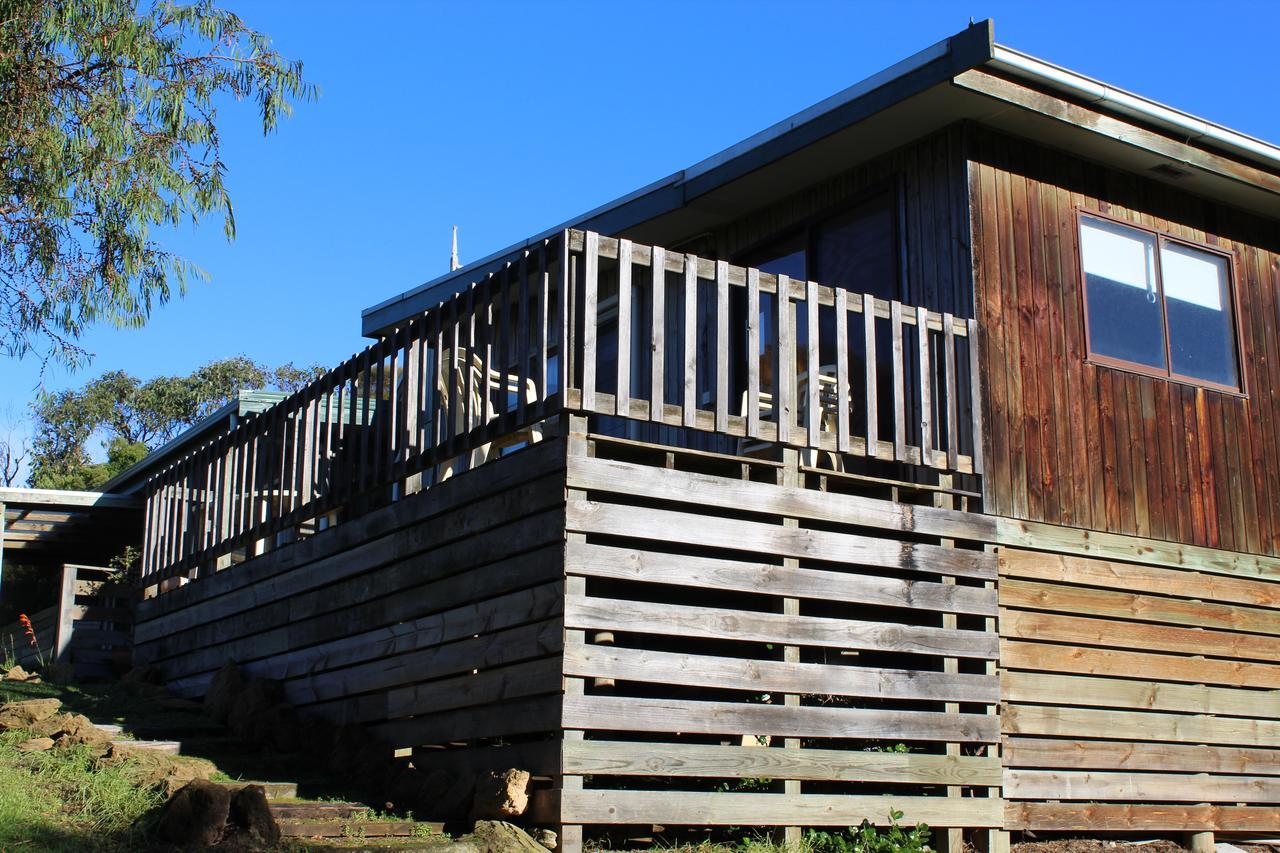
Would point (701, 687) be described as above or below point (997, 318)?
below

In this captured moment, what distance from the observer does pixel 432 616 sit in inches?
324

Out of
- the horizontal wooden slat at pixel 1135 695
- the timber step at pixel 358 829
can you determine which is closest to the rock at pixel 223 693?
the timber step at pixel 358 829

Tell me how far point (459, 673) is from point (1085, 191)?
5.90 metres

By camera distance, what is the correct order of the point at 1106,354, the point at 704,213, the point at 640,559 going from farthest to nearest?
the point at 704,213
the point at 1106,354
the point at 640,559

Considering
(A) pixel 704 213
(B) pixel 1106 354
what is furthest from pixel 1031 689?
(A) pixel 704 213

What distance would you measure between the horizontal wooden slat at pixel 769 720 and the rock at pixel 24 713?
152 inches

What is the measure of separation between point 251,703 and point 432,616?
6.75 ft

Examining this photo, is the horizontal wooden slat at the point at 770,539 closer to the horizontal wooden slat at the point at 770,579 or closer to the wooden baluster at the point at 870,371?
the horizontal wooden slat at the point at 770,579

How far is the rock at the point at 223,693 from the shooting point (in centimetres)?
988

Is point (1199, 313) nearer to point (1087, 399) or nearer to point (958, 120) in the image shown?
point (1087, 399)

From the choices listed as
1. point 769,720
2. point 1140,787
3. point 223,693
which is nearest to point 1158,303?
point 1140,787

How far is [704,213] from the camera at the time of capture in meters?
11.7

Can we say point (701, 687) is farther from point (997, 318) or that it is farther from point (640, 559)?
point (997, 318)

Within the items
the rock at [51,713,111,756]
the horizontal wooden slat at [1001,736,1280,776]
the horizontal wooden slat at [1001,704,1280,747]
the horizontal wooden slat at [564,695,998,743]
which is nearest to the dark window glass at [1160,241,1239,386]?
the horizontal wooden slat at [1001,704,1280,747]
